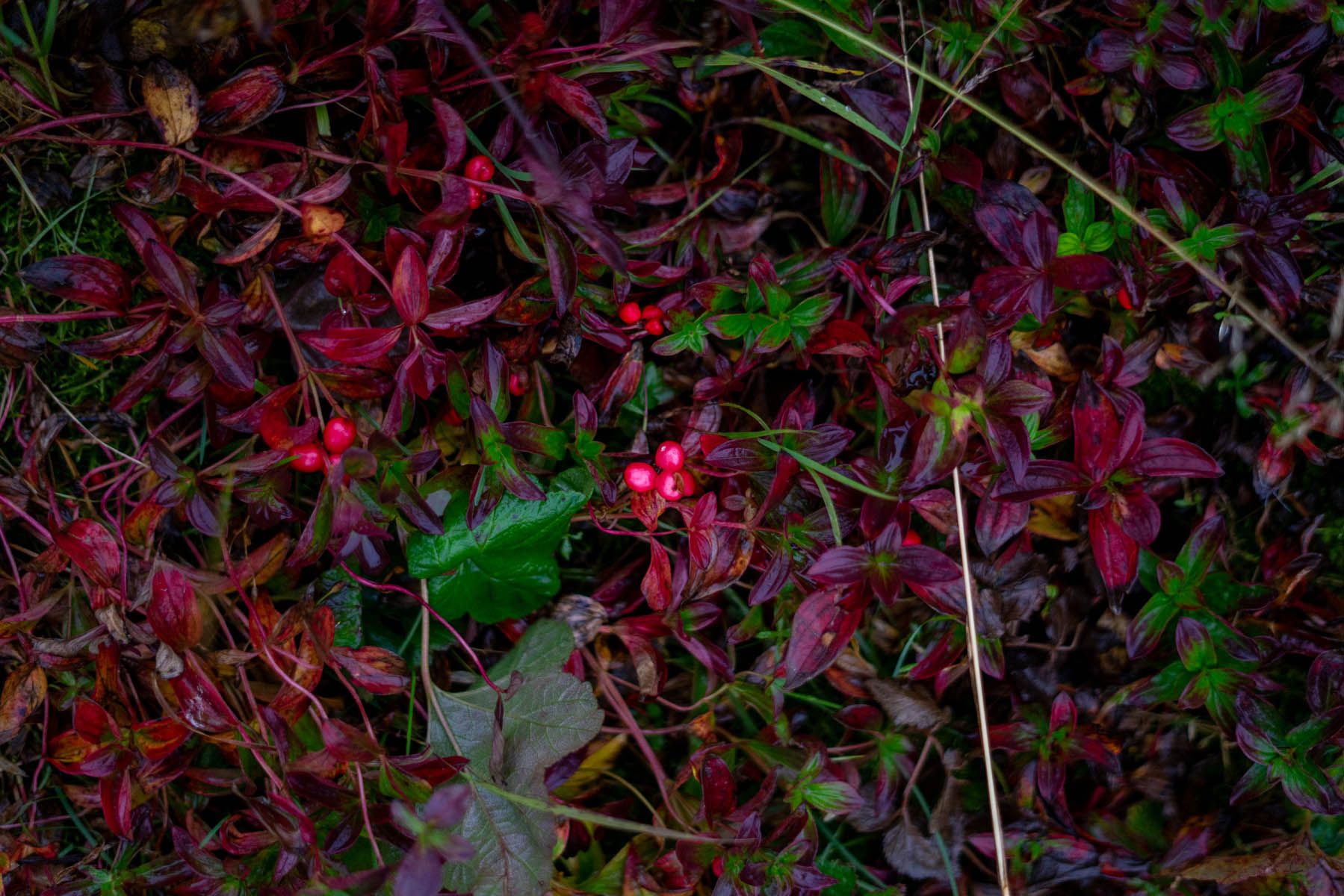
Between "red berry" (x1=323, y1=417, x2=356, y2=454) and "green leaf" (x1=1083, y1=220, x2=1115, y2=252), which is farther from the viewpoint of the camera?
"green leaf" (x1=1083, y1=220, x2=1115, y2=252)

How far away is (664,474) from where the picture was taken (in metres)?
1.54

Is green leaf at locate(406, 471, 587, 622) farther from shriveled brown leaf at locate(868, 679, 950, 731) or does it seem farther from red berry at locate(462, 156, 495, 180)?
shriveled brown leaf at locate(868, 679, 950, 731)

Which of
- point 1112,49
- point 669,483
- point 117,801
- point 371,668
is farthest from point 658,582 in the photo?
point 1112,49

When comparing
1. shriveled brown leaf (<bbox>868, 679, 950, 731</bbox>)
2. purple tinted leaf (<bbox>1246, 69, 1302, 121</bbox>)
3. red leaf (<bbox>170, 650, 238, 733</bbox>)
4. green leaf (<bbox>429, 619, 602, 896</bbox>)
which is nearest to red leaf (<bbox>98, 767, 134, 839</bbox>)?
red leaf (<bbox>170, 650, 238, 733</bbox>)

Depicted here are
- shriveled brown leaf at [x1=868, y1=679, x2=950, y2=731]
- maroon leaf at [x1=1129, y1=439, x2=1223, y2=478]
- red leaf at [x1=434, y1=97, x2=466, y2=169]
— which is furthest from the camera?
shriveled brown leaf at [x1=868, y1=679, x2=950, y2=731]

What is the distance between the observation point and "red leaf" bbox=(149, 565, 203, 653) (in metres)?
1.47

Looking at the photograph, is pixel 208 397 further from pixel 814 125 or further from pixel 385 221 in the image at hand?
pixel 814 125

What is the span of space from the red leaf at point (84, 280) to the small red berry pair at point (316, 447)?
335 mm

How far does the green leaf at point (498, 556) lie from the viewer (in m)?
1.61

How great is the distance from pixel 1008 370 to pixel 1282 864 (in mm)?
1094

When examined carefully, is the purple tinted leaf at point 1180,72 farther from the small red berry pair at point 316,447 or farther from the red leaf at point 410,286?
the small red berry pair at point 316,447

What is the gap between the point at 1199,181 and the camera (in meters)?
1.66

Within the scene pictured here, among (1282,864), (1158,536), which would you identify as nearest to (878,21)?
(1158,536)

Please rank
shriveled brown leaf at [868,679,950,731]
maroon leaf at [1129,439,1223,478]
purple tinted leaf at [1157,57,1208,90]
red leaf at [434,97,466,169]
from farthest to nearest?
shriveled brown leaf at [868,679,950,731], purple tinted leaf at [1157,57,1208,90], maroon leaf at [1129,439,1223,478], red leaf at [434,97,466,169]
